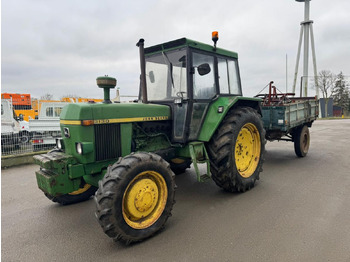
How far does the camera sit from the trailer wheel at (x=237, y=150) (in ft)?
12.6

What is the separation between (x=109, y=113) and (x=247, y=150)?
2.70 meters

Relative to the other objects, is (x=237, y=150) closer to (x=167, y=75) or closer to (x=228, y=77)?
(x=228, y=77)

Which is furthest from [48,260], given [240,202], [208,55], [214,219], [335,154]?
[335,154]

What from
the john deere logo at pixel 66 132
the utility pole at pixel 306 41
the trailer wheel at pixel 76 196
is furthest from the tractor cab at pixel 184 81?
the utility pole at pixel 306 41

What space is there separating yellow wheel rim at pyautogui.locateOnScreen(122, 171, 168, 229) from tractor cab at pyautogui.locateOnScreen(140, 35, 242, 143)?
1.01 metres

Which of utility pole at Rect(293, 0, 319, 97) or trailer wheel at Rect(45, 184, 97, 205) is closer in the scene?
trailer wheel at Rect(45, 184, 97, 205)

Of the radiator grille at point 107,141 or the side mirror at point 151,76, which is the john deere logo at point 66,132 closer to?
the radiator grille at point 107,141

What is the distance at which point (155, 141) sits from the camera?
3.85m

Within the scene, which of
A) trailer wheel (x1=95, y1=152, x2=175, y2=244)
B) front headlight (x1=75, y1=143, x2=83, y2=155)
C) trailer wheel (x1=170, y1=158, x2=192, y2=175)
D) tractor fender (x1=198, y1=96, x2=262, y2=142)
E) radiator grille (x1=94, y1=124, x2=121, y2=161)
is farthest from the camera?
trailer wheel (x1=170, y1=158, x2=192, y2=175)

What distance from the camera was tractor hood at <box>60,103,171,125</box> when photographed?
3.00m

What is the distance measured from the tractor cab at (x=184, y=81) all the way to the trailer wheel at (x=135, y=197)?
39.4 inches

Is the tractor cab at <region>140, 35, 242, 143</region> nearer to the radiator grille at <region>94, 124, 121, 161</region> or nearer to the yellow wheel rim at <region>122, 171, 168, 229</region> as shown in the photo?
the radiator grille at <region>94, 124, 121, 161</region>

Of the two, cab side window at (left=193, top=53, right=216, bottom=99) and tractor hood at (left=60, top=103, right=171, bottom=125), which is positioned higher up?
cab side window at (left=193, top=53, right=216, bottom=99)

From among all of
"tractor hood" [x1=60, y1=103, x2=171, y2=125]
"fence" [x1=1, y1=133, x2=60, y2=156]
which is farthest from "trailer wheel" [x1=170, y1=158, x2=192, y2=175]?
"fence" [x1=1, y1=133, x2=60, y2=156]
